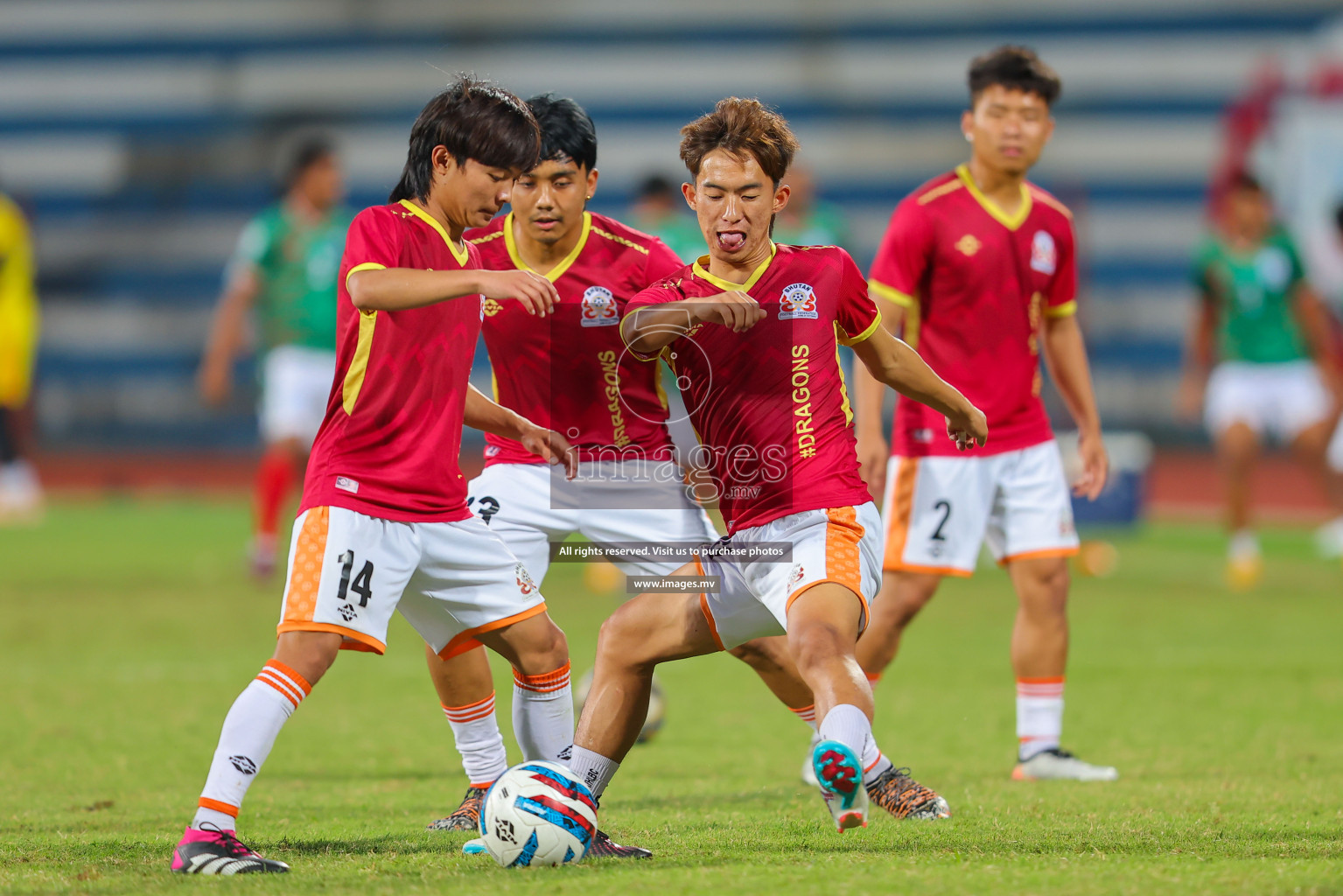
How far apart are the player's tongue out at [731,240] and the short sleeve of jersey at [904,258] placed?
147cm

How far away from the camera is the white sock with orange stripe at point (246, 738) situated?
3.61 metres

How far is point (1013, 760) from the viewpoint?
5496 millimetres

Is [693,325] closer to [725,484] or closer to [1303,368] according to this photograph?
[725,484]

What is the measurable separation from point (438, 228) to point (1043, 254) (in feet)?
7.98

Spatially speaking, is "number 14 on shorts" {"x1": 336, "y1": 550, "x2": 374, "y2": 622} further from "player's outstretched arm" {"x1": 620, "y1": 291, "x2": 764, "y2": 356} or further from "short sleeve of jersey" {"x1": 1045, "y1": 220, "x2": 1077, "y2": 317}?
"short sleeve of jersey" {"x1": 1045, "y1": 220, "x2": 1077, "y2": 317}

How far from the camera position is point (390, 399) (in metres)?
3.89

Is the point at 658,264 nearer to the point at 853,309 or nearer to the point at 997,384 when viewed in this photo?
the point at 853,309

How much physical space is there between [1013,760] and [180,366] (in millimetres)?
21163

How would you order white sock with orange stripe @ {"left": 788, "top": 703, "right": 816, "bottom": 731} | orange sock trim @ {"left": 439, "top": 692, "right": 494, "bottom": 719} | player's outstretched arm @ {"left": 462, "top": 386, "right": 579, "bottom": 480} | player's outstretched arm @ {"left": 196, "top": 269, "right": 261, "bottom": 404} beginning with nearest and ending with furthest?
player's outstretched arm @ {"left": 462, "top": 386, "right": 579, "bottom": 480} → orange sock trim @ {"left": 439, "top": 692, "right": 494, "bottom": 719} → white sock with orange stripe @ {"left": 788, "top": 703, "right": 816, "bottom": 731} → player's outstretched arm @ {"left": 196, "top": 269, "right": 261, "bottom": 404}

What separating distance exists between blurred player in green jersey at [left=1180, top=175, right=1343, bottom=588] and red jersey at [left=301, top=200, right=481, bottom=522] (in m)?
7.99

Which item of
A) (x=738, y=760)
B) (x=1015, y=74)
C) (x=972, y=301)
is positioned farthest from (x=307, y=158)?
(x=738, y=760)

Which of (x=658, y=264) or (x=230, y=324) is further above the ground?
(x=230, y=324)

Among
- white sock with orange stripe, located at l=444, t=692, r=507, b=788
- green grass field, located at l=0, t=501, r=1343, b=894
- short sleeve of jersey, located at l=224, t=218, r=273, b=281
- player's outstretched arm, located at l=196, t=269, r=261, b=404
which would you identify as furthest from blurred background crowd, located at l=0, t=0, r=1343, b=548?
white sock with orange stripe, located at l=444, t=692, r=507, b=788

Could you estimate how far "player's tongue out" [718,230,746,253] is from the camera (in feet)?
13.1
